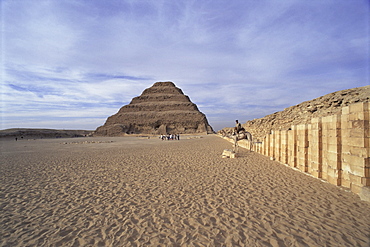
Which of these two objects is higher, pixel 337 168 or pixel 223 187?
pixel 337 168

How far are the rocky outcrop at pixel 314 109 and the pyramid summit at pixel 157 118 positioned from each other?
49588 millimetres

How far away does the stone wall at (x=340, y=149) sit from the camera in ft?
14.4

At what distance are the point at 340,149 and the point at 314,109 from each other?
10.2m

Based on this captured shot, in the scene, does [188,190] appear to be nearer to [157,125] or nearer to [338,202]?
[338,202]

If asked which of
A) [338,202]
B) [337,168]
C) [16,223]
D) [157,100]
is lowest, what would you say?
[16,223]

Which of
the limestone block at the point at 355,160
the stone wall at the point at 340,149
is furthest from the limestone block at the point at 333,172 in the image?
the limestone block at the point at 355,160

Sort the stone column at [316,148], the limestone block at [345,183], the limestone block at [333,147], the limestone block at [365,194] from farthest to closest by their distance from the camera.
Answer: the stone column at [316,148]
the limestone block at [333,147]
the limestone block at [345,183]
the limestone block at [365,194]

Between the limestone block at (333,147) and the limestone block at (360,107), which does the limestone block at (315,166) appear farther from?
the limestone block at (360,107)

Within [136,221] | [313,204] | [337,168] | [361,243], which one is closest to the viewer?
[361,243]

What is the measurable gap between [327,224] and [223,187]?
2.64 metres

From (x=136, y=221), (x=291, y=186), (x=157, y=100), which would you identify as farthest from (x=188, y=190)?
(x=157, y=100)

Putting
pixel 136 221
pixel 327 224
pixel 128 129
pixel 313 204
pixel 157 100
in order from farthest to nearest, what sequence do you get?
pixel 157 100 < pixel 128 129 < pixel 313 204 < pixel 136 221 < pixel 327 224

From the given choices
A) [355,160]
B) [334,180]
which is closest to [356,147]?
[355,160]

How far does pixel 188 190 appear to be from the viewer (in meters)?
5.50
